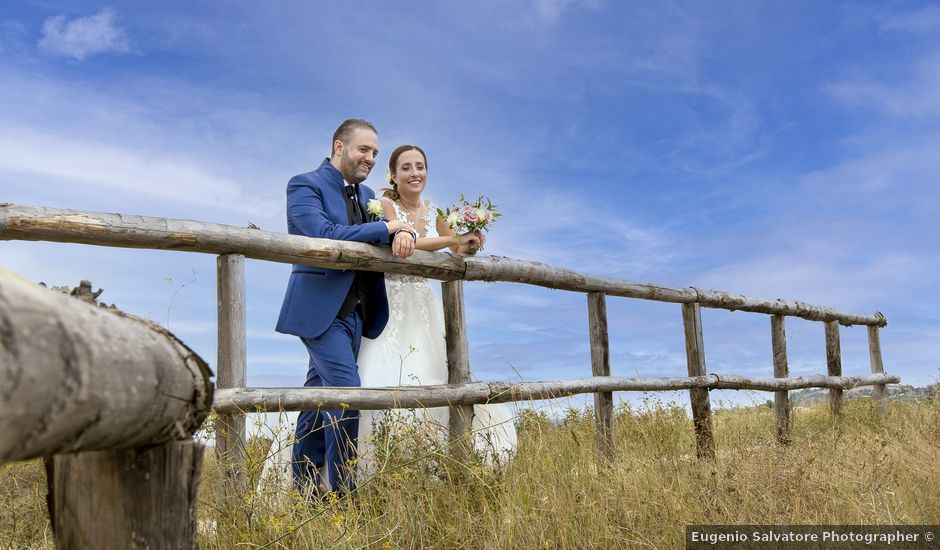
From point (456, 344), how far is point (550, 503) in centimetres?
158

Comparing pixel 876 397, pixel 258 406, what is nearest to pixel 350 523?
pixel 258 406

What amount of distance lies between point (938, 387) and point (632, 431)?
6.67m

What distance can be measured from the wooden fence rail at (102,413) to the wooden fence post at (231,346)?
7.71 feet

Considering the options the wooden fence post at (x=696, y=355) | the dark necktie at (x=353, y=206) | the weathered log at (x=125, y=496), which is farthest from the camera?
the wooden fence post at (x=696, y=355)

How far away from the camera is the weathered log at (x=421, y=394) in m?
4.21

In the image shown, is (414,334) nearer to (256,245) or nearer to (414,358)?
(414,358)

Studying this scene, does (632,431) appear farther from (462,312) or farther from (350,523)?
(350,523)

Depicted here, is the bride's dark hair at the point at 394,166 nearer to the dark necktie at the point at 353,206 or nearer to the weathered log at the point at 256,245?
the dark necktie at the point at 353,206

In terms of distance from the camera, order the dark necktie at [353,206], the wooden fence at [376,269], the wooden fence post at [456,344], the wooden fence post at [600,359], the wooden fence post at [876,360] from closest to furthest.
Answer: the wooden fence at [376,269], the wooden fence post at [456,344], the dark necktie at [353,206], the wooden fence post at [600,359], the wooden fence post at [876,360]

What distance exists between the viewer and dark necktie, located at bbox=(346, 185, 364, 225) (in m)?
5.30

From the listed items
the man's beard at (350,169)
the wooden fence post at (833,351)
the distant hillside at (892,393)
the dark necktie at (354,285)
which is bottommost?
the distant hillside at (892,393)

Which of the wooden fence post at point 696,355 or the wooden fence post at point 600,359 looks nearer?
the wooden fence post at point 600,359

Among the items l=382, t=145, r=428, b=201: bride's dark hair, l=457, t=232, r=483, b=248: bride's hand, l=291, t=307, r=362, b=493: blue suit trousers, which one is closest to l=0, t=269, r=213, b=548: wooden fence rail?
l=291, t=307, r=362, b=493: blue suit trousers

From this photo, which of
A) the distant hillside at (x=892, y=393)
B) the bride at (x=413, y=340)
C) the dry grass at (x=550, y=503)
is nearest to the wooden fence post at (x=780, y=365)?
the distant hillside at (x=892, y=393)
